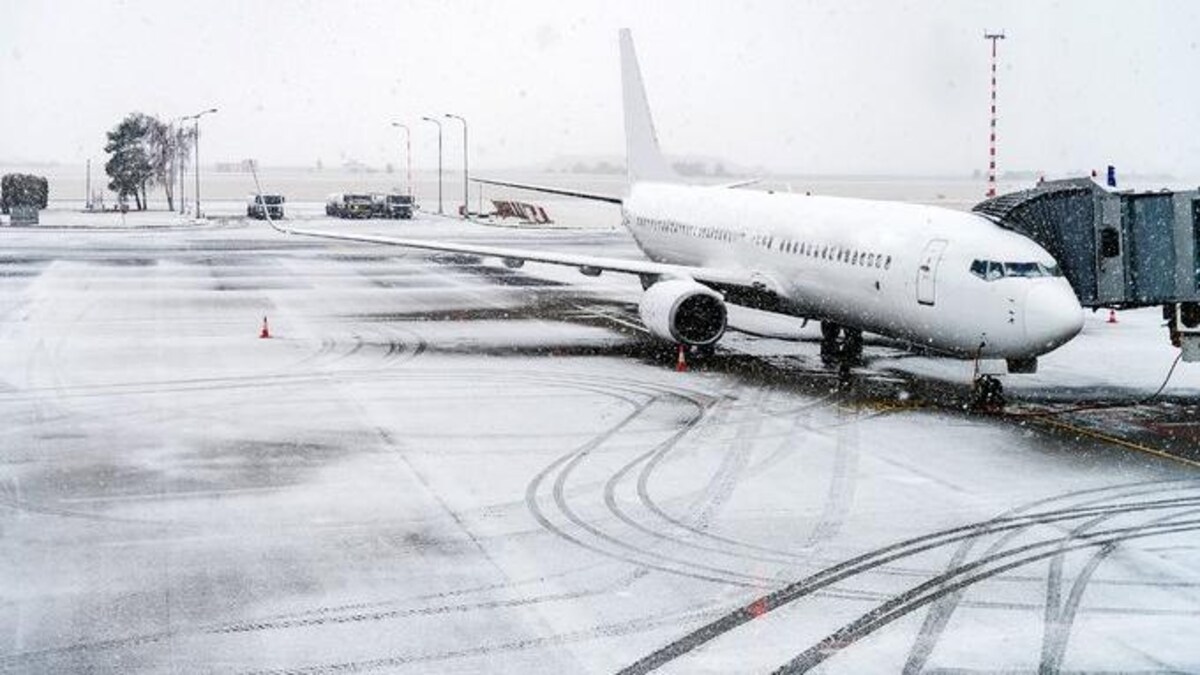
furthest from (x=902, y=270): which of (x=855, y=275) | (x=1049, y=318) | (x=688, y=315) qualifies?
(x=688, y=315)

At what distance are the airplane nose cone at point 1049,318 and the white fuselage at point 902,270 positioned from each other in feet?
0.06

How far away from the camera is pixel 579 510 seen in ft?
60.8

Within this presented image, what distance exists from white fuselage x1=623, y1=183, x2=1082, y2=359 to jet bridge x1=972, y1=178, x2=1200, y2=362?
180 cm

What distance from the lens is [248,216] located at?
121625 millimetres

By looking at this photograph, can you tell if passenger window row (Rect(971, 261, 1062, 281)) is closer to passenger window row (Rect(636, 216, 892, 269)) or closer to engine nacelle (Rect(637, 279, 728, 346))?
passenger window row (Rect(636, 216, 892, 269))

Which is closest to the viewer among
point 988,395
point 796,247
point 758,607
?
point 758,607

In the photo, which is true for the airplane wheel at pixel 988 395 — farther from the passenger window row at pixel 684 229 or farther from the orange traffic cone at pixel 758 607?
the orange traffic cone at pixel 758 607

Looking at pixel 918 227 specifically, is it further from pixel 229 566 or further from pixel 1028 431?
pixel 229 566

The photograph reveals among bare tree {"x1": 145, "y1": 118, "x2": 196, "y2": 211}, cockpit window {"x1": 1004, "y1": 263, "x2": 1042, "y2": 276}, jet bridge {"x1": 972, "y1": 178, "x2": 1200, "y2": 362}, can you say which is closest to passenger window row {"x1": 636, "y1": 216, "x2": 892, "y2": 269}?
jet bridge {"x1": 972, "y1": 178, "x2": 1200, "y2": 362}

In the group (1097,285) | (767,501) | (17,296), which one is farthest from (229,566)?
(17,296)

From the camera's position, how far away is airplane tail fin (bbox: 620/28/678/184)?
49.7m

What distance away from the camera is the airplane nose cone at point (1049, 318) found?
80.2 feet

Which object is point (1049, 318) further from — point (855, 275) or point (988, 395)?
point (855, 275)

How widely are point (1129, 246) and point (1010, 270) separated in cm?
357
